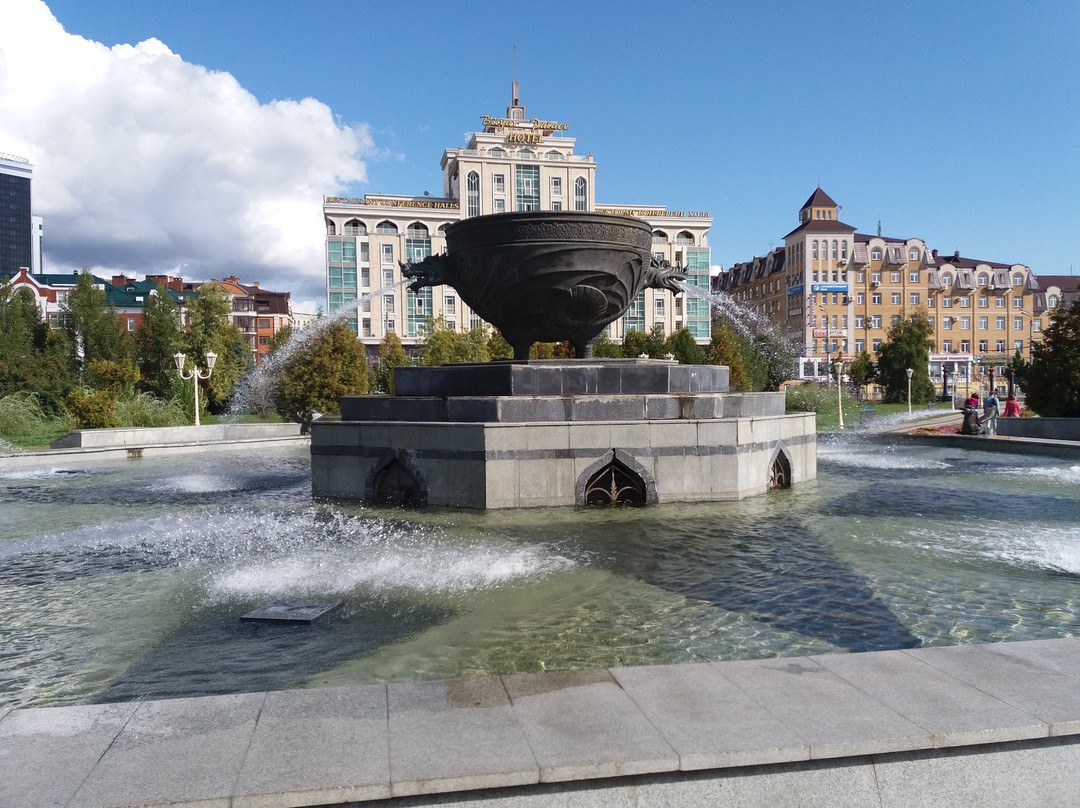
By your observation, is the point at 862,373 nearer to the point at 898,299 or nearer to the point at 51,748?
the point at 898,299

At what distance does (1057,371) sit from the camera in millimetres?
21406

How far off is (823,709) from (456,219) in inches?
3178

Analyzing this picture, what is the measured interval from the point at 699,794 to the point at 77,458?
66.1 feet

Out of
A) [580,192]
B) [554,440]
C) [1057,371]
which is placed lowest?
[554,440]

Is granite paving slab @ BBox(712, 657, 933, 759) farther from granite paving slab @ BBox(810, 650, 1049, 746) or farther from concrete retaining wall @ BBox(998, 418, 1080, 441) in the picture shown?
concrete retaining wall @ BBox(998, 418, 1080, 441)

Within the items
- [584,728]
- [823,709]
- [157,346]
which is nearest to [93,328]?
[157,346]

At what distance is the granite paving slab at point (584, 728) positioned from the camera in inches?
111

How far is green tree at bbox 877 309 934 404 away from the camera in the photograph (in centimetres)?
5881

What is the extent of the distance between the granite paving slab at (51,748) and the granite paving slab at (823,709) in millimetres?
2676

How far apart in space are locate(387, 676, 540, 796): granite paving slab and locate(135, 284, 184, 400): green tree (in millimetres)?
43911

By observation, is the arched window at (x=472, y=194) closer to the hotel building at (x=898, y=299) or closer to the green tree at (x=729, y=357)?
the hotel building at (x=898, y=299)

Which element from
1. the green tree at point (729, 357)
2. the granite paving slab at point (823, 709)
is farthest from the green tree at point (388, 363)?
the granite paving slab at point (823, 709)

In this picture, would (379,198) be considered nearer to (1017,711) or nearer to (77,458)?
(77,458)

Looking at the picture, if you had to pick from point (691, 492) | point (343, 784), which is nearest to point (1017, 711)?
point (343, 784)
